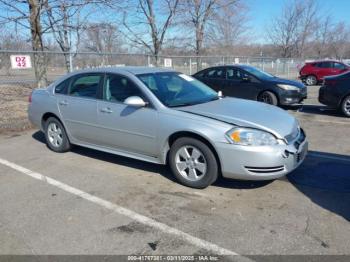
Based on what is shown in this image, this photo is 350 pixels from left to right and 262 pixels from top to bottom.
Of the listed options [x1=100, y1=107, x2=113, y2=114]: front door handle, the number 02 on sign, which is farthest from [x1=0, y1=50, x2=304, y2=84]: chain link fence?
[x1=100, y1=107, x2=113, y2=114]: front door handle

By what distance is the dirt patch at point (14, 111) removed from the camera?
334 inches

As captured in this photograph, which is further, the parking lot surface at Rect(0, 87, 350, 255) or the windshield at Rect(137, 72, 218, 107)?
the windshield at Rect(137, 72, 218, 107)

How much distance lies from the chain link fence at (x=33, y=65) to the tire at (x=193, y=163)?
5536 millimetres

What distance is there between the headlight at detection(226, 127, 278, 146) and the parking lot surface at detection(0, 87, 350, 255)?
26.1 inches

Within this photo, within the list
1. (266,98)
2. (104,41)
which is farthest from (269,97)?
(104,41)

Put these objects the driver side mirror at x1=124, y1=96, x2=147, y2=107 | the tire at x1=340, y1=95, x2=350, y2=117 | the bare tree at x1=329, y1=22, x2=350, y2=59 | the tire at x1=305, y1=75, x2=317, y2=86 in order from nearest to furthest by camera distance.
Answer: the driver side mirror at x1=124, y1=96, x2=147, y2=107 → the tire at x1=340, y1=95, x2=350, y2=117 → the tire at x1=305, y1=75, x2=317, y2=86 → the bare tree at x1=329, y1=22, x2=350, y2=59

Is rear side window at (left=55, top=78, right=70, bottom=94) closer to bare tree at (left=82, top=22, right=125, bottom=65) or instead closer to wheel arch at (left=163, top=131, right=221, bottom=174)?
wheel arch at (left=163, top=131, right=221, bottom=174)

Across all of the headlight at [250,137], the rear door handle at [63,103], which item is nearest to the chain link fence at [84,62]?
the rear door handle at [63,103]

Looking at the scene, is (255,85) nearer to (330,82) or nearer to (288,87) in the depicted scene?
(288,87)

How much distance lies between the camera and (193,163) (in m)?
4.36

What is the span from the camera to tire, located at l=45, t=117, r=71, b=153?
604 cm

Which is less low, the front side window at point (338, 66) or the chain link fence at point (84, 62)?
Result: the chain link fence at point (84, 62)

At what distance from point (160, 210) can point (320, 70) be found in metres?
19.0

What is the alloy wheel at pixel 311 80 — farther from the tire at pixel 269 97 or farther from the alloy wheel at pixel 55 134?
the alloy wheel at pixel 55 134
